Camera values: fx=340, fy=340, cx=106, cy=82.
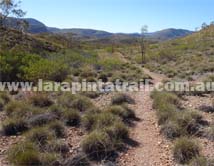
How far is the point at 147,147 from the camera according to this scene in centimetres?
871

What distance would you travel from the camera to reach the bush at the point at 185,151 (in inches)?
301

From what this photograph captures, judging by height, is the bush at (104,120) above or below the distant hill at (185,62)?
below

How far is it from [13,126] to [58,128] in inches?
52.0

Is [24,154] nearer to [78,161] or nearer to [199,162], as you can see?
[78,161]

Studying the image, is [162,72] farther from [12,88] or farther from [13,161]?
[13,161]

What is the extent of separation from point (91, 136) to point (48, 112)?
2.81 meters

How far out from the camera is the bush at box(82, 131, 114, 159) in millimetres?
8031

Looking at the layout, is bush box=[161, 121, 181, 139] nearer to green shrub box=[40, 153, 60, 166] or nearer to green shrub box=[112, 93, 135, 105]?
green shrub box=[40, 153, 60, 166]

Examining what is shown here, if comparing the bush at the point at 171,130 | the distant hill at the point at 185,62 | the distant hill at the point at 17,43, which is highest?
the distant hill at the point at 17,43

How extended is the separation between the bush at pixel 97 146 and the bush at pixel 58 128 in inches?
47.4

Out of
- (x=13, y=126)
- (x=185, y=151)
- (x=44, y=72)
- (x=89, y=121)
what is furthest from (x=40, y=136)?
(x=44, y=72)

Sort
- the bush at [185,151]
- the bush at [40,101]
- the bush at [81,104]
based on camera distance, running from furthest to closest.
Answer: the bush at [40,101]
the bush at [81,104]
the bush at [185,151]

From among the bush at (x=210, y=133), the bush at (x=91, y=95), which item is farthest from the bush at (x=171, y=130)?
the bush at (x=91, y=95)

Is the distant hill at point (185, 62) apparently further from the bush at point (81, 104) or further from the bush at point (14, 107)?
the bush at point (14, 107)
